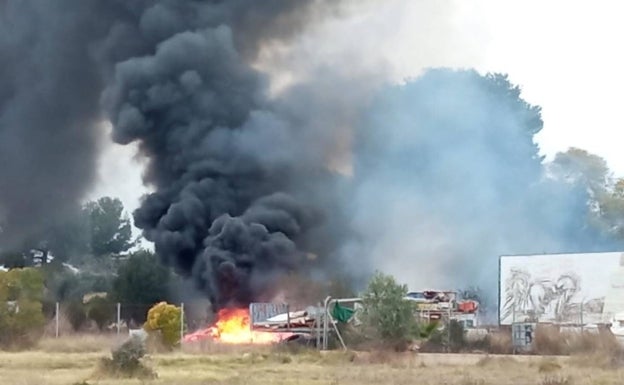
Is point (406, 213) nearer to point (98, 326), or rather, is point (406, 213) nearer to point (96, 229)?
point (98, 326)

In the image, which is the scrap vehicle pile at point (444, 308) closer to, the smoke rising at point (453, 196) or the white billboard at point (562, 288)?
the white billboard at point (562, 288)

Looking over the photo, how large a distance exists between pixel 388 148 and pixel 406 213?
4.72 m

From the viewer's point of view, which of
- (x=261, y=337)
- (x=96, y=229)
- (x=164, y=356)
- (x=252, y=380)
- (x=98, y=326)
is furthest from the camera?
(x=96, y=229)

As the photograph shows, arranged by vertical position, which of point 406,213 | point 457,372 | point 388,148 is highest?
A: point 388,148

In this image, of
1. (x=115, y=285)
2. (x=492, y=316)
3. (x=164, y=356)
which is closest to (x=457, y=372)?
(x=164, y=356)

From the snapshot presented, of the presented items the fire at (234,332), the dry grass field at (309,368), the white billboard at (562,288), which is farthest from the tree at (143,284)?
the dry grass field at (309,368)

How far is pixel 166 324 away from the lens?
40875 millimetres

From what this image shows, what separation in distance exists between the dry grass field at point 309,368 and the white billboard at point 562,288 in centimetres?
1093

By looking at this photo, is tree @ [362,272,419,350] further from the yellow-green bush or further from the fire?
the yellow-green bush

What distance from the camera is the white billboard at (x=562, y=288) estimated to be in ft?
147

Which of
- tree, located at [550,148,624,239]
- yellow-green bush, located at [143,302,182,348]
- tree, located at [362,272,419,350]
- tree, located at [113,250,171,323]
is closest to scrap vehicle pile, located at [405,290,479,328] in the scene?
tree, located at [362,272,419,350]

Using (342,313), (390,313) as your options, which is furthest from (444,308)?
(390,313)

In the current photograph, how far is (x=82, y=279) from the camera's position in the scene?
75.7 meters

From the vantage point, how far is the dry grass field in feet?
80.0
